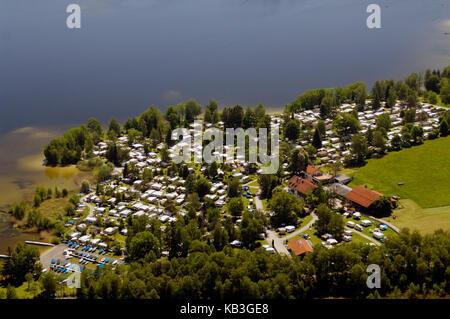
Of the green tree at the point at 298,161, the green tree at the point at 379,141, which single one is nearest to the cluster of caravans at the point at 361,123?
the green tree at the point at 379,141

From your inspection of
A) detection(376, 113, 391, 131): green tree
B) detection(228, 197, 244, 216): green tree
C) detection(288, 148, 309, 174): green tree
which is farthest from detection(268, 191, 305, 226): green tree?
detection(376, 113, 391, 131): green tree

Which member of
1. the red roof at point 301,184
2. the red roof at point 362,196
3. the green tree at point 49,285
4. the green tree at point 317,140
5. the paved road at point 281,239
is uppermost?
the green tree at point 317,140

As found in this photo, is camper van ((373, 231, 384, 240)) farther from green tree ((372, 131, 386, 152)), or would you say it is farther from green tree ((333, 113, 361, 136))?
green tree ((333, 113, 361, 136))

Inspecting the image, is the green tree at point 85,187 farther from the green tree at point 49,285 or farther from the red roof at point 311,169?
the red roof at point 311,169

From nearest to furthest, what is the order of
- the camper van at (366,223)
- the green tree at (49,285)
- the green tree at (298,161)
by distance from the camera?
1. the green tree at (49,285)
2. the camper van at (366,223)
3. the green tree at (298,161)

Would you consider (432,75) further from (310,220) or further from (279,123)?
(310,220)
